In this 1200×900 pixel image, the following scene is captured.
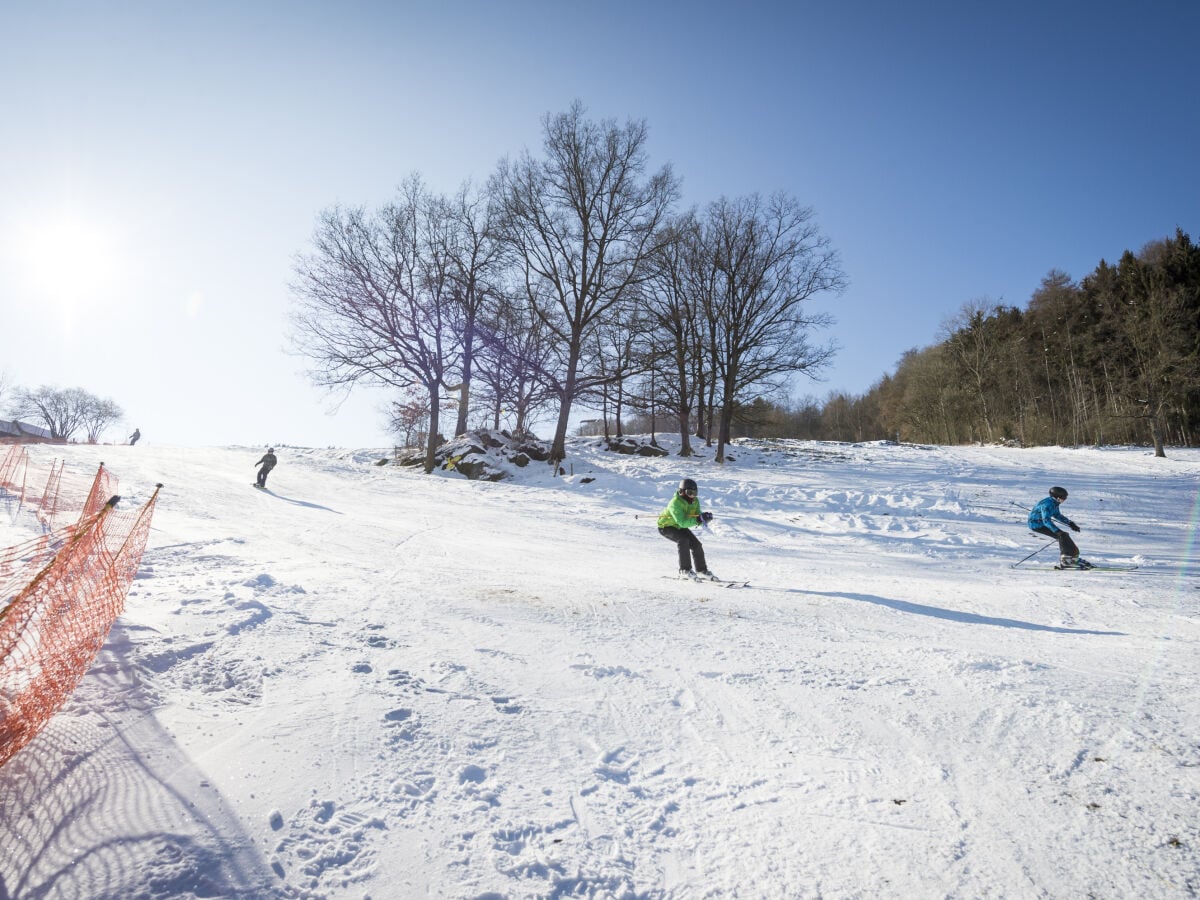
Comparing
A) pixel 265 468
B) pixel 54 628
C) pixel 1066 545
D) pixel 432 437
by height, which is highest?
pixel 432 437

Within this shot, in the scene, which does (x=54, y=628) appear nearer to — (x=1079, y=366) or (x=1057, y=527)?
Answer: (x=1057, y=527)

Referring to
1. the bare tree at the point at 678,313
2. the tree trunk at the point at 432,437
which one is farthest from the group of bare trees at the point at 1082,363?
the tree trunk at the point at 432,437

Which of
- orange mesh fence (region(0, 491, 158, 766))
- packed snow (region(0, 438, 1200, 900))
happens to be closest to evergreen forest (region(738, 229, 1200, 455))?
packed snow (region(0, 438, 1200, 900))

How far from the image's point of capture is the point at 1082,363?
1550 inches

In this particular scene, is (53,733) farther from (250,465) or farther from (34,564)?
(250,465)

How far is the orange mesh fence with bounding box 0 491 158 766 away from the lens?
2.75 metres

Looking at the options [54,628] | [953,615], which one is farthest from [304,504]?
[953,615]

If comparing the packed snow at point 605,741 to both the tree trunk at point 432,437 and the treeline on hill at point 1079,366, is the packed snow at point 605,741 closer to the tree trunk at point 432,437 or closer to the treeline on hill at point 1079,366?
the tree trunk at point 432,437

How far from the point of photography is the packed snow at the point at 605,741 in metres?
2.17

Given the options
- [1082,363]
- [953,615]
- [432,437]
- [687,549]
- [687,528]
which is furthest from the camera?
[1082,363]

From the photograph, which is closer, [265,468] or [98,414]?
[265,468]

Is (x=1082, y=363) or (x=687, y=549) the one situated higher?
(x=1082, y=363)

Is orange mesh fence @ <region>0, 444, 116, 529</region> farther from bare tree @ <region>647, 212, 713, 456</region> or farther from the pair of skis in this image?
bare tree @ <region>647, 212, 713, 456</region>

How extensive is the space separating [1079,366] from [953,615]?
46510 millimetres
